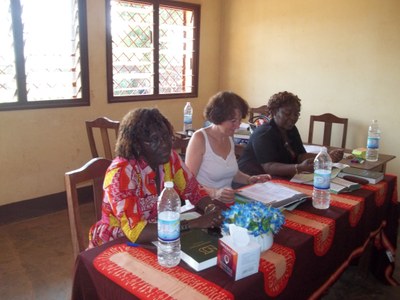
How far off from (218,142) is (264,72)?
225 centimetres

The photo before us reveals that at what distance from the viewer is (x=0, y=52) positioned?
291 cm

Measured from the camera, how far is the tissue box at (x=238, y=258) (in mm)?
1026

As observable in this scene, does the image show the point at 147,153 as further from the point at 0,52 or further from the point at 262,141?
the point at 0,52

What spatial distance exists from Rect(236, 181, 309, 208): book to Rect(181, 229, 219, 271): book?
41 cm

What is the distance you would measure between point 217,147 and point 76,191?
2.79 feet

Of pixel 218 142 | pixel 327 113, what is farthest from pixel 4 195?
pixel 327 113

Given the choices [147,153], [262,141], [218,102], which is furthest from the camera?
[262,141]

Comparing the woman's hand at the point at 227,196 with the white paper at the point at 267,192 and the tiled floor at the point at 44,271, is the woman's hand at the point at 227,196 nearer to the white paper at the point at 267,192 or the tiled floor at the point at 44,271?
the white paper at the point at 267,192

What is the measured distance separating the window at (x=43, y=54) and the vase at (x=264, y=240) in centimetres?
255

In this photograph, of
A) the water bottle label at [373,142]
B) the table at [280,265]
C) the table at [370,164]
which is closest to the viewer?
the table at [280,265]

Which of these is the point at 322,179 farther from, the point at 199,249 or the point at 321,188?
the point at 199,249

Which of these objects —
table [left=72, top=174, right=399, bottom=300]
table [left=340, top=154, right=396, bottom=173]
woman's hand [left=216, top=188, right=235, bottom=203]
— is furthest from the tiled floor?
woman's hand [left=216, top=188, right=235, bottom=203]

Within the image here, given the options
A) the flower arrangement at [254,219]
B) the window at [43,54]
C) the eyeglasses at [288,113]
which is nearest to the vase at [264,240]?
the flower arrangement at [254,219]

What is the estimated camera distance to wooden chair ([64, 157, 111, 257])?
4.73 feet
